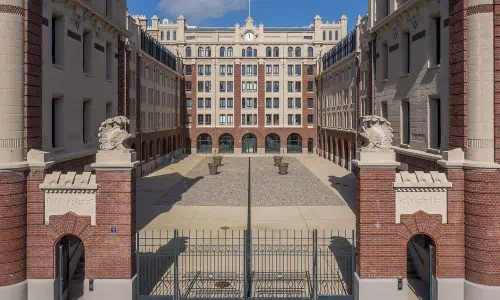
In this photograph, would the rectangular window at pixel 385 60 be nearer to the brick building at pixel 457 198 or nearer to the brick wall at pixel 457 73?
the brick building at pixel 457 198

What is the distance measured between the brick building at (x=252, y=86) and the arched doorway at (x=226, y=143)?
0.81ft

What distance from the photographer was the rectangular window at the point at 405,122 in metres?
21.5

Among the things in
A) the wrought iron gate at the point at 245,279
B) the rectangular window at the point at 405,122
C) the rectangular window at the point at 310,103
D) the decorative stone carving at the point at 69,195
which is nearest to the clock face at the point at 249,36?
the rectangular window at the point at 310,103

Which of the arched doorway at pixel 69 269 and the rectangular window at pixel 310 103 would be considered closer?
the arched doorway at pixel 69 269

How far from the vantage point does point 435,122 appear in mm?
18469

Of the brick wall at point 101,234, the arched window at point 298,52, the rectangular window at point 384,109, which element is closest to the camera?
the brick wall at point 101,234

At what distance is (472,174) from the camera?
45.1 ft

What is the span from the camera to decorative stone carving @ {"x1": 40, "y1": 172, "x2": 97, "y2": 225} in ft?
46.2

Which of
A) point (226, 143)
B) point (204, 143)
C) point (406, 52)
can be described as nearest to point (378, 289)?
point (406, 52)

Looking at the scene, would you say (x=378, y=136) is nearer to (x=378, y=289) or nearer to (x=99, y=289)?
(x=378, y=289)

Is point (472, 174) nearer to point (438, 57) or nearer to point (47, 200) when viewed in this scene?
point (438, 57)

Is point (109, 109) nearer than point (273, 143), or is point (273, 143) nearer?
point (109, 109)

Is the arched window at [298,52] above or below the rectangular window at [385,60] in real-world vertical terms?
above

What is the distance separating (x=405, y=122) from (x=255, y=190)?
1741 centimetres
